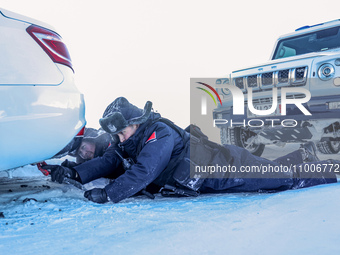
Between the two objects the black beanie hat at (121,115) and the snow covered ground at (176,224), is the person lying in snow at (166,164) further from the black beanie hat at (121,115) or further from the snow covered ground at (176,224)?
the snow covered ground at (176,224)

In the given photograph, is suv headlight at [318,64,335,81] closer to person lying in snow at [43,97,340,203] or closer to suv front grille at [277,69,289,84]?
suv front grille at [277,69,289,84]

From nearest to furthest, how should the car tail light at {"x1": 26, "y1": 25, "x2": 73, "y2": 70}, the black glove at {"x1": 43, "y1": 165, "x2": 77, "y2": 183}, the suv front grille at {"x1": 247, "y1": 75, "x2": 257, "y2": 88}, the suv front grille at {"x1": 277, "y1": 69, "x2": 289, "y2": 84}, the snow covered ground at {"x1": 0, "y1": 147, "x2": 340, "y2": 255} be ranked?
the snow covered ground at {"x1": 0, "y1": 147, "x2": 340, "y2": 255} < the car tail light at {"x1": 26, "y1": 25, "x2": 73, "y2": 70} < the black glove at {"x1": 43, "y1": 165, "x2": 77, "y2": 183} < the suv front grille at {"x1": 277, "y1": 69, "x2": 289, "y2": 84} < the suv front grille at {"x1": 247, "y1": 75, "x2": 257, "y2": 88}

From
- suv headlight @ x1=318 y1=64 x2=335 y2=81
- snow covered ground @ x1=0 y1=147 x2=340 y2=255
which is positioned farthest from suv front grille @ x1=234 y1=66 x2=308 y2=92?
snow covered ground @ x1=0 y1=147 x2=340 y2=255

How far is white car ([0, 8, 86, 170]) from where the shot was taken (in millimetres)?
1913

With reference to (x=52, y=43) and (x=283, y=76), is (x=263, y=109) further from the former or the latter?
(x=52, y=43)

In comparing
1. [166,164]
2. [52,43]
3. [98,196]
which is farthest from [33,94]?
[166,164]

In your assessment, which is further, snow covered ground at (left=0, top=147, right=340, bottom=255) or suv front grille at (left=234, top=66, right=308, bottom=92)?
suv front grille at (left=234, top=66, right=308, bottom=92)

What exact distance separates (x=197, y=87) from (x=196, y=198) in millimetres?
2641

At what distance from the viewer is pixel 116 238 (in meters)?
1.66

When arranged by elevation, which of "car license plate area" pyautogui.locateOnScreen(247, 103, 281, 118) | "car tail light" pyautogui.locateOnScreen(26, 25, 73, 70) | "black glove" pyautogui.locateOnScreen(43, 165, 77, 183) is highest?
"car tail light" pyautogui.locateOnScreen(26, 25, 73, 70)

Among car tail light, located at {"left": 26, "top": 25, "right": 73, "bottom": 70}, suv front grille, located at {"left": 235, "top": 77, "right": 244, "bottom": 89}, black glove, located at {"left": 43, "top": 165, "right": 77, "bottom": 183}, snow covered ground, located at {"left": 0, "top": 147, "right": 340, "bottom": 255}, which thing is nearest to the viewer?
snow covered ground, located at {"left": 0, "top": 147, "right": 340, "bottom": 255}

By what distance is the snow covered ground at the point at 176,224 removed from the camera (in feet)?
4.87

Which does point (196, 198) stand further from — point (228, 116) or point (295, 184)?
point (228, 116)

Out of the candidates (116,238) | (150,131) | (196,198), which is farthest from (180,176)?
(116,238)
